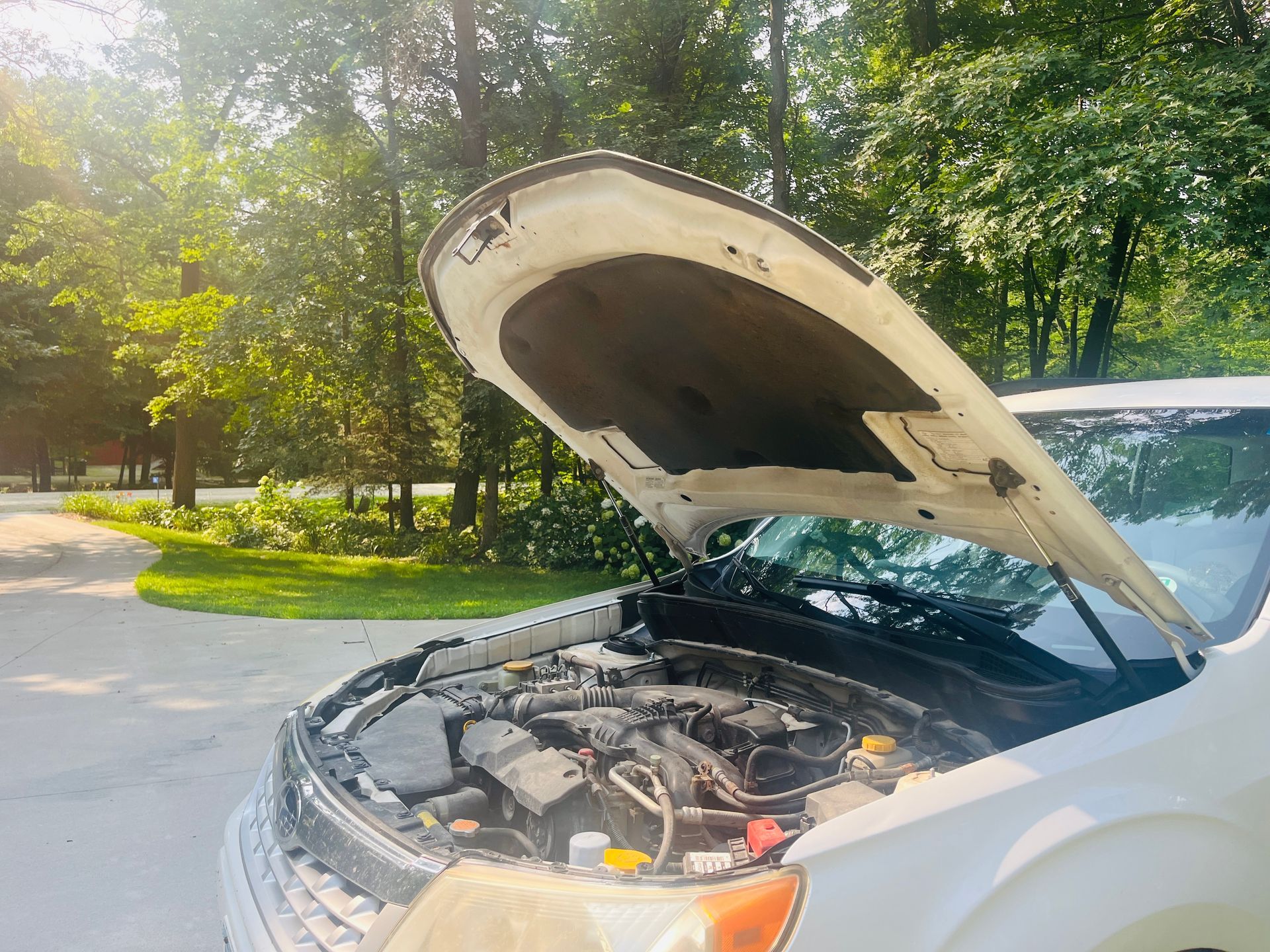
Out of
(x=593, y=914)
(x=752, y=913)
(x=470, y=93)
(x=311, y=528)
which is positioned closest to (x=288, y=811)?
(x=593, y=914)

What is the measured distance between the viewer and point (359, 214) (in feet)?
47.2

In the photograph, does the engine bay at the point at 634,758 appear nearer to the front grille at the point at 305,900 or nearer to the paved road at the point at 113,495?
the front grille at the point at 305,900

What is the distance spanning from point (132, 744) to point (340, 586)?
262 inches

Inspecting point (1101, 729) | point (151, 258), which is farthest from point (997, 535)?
point (151, 258)

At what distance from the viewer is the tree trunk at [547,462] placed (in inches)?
610

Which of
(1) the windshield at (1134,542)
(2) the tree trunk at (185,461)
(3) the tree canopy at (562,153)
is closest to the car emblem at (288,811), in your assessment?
(1) the windshield at (1134,542)

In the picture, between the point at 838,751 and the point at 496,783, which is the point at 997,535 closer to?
the point at 838,751

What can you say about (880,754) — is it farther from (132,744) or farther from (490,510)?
(490,510)

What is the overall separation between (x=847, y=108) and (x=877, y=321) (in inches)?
523

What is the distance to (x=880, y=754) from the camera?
7.02 ft

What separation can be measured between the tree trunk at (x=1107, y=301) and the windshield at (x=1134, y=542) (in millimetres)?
6824

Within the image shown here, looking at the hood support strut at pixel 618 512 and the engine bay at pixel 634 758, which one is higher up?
the hood support strut at pixel 618 512

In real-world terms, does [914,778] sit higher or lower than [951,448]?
lower

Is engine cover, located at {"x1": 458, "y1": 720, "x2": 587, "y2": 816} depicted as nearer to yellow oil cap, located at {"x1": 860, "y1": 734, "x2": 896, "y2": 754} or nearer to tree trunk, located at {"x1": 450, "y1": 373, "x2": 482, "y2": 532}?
yellow oil cap, located at {"x1": 860, "y1": 734, "x2": 896, "y2": 754}
